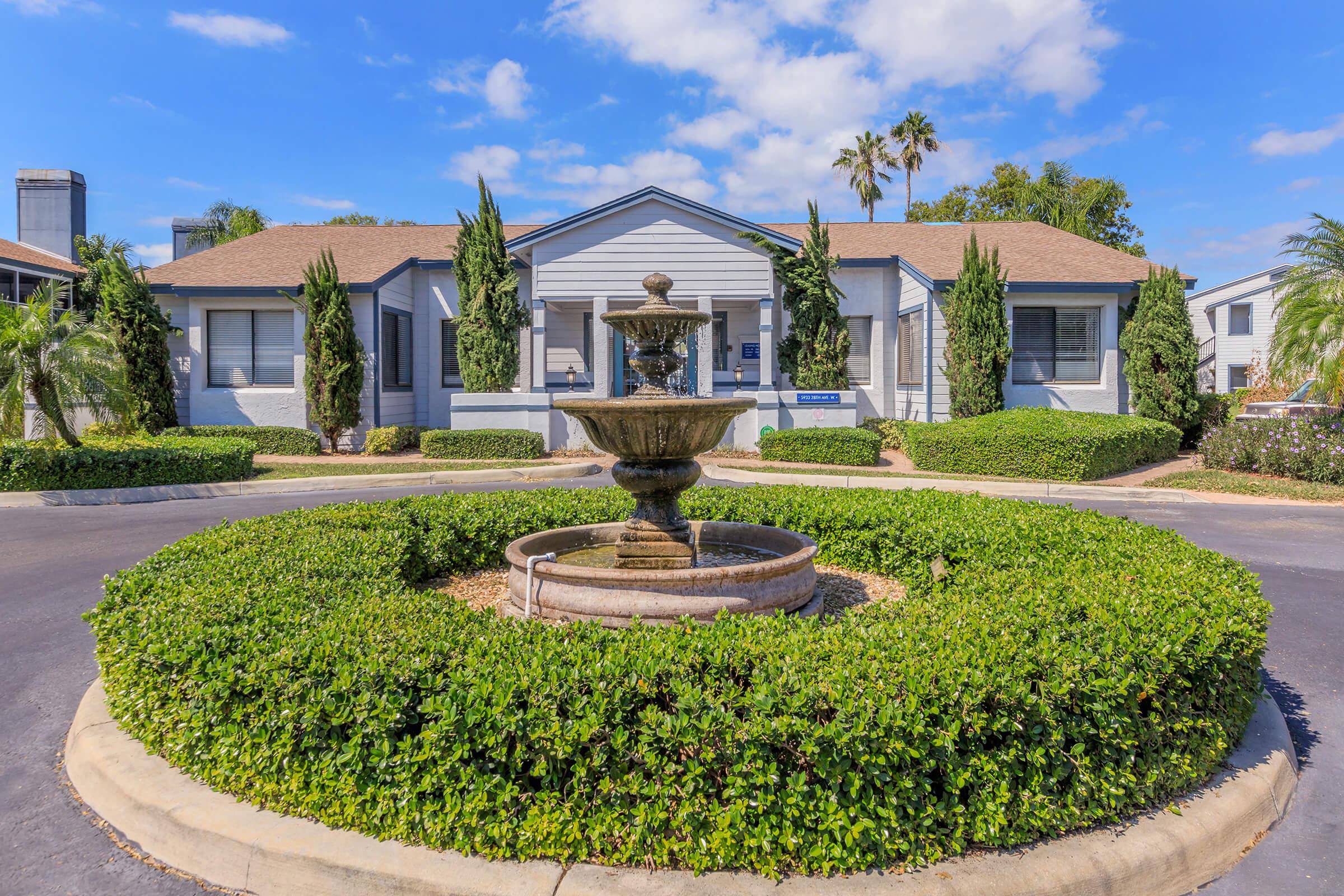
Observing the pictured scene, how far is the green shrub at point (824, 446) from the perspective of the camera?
17516 mm

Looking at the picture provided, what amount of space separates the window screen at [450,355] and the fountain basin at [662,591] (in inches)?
710

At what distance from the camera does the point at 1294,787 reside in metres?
4.11

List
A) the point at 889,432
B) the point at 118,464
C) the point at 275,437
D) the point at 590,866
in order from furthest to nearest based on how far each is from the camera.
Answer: the point at 889,432 → the point at 275,437 → the point at 118,464 → the point at 590,866

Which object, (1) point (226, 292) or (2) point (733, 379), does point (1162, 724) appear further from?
(1) point (226, 292)

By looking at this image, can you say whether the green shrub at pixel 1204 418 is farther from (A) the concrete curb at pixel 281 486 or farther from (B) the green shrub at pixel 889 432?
(A) the concrete curb at pixel 281 486

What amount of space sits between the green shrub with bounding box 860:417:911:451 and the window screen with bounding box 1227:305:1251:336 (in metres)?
28.0

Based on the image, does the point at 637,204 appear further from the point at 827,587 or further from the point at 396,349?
the point at 827,587

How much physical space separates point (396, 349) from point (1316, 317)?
68.2 ft

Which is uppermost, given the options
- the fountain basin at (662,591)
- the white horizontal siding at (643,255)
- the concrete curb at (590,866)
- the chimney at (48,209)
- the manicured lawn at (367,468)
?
the chimney at (48,209)

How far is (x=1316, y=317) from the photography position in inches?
599

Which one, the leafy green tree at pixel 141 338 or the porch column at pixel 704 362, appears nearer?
the leafy green tree at pixel 141 338

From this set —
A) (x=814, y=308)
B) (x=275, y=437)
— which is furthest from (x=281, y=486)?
(x=814, y=308)

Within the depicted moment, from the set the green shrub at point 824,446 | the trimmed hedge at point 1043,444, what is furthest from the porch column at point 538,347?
the trimmed hedge at point 1043,444

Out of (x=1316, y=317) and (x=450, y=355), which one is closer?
(x=1316, y=317)
